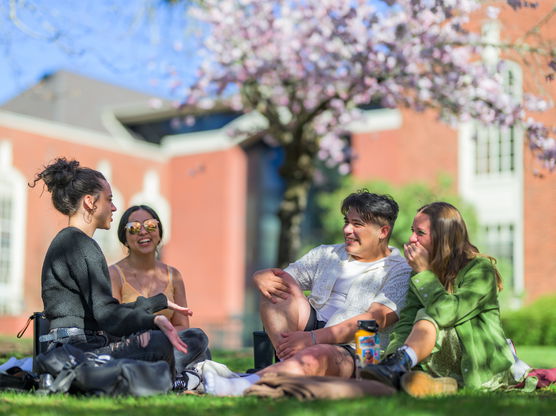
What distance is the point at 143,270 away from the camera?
6.48m

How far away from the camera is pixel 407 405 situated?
411cm

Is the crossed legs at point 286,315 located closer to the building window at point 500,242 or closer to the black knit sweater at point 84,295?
Result: the black knit sweater at point 84,295

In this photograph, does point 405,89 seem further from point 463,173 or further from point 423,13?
point 463,173

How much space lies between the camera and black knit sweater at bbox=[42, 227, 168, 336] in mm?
4852

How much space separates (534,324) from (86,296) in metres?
15.7

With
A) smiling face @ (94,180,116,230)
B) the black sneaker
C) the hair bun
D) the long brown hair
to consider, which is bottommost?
the black sneaker

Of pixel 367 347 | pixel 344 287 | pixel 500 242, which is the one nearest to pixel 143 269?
pixel 344 287

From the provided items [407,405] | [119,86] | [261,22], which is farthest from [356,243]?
[119,86]

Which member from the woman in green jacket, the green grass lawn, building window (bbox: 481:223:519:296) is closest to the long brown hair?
the woman in green jacket

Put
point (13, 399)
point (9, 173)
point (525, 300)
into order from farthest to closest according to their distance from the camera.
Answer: point (9, 173)
point (525, 300)
point (13, 399)

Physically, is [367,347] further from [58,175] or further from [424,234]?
[58,175]

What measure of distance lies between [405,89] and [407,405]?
35.5 feet

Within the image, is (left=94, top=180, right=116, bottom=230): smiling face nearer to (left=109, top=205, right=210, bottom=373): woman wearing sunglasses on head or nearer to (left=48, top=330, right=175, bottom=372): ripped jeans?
(left=48, top=330, right=175, bottom=372): ripped jeans

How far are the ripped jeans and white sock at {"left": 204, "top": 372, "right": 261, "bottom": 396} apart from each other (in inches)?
12.3
